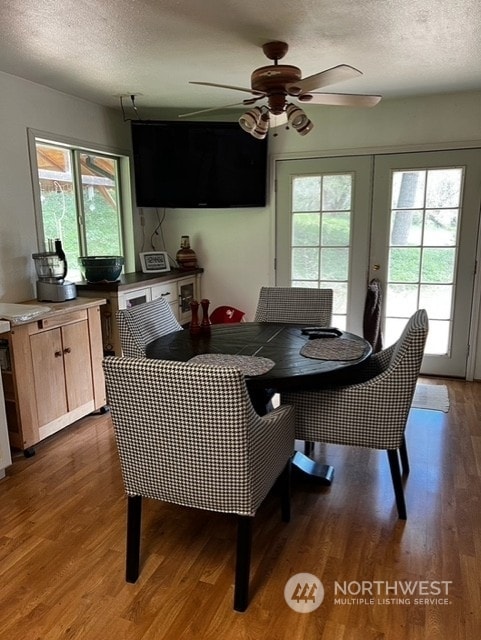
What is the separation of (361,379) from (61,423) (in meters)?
1.93

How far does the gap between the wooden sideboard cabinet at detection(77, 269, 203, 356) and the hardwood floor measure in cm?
105

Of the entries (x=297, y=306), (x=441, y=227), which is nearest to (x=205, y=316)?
(x=297, y=306)

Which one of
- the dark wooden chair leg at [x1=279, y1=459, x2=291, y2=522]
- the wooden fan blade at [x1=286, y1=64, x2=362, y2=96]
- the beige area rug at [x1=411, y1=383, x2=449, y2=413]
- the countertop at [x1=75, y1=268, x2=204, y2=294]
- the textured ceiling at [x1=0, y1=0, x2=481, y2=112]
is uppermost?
the textured ceiling at [x1=0, y1=0, x2=481, y2=112]

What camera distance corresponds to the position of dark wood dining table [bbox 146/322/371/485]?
192 centimetres

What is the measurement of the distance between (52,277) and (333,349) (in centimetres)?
203

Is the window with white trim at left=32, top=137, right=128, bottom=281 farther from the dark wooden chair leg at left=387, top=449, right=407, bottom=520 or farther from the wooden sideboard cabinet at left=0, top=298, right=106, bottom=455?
the dark wooden chair leg at left=387, top=449, right=407, bottom=520

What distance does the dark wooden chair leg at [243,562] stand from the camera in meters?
1.61

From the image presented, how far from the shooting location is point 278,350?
2.29m

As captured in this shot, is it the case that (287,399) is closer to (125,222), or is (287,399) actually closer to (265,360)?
(265,360)

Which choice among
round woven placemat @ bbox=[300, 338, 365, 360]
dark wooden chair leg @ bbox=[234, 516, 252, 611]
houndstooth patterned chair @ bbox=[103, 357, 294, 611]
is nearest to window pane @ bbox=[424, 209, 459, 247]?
round woven placemat @ bbox=[300, 338, 365, 360]

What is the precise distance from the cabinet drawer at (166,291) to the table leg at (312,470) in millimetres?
1909

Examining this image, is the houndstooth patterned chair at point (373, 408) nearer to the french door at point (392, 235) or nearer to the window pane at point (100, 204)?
the french door at point (392, 235)

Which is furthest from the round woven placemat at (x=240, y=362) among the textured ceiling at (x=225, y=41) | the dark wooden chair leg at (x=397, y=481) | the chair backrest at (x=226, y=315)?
the chair backrest at (x=226, y=315)

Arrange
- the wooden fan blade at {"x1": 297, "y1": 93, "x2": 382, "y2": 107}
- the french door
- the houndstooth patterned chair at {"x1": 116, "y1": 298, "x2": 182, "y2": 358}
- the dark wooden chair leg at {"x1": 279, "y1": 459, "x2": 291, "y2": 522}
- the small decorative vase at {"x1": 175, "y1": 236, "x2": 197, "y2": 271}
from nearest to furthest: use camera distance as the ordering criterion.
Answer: the dark wooden chair leg at {"x1": 279, "y1": 459, "x2": 291, "y2": 522} < the wooden fan blade at {"x1": 297, "y1": 93, "x2": 382, "y2": 107} < the houndstooth patterned chair at {"x1": 116, "y1": 298, "x2": 182, "y2": 358} < the french door < the small decorative vase at {"x1": 175, "y1": 236, "x2": 197, "y2": 271}
